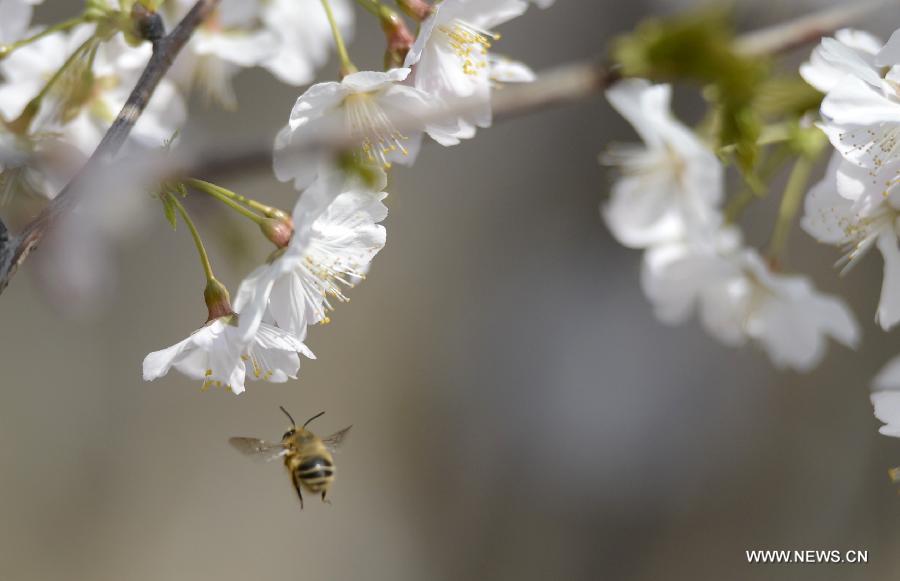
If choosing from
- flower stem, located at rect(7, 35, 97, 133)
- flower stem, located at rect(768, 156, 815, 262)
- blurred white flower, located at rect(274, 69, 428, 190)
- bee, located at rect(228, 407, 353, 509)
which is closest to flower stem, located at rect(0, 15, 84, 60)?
flower stem, located at rect(7, 35, 97, 133)

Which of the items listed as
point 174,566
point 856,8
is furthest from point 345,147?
point 174,566

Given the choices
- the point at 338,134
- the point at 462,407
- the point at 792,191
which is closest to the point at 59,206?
the point at 338,134

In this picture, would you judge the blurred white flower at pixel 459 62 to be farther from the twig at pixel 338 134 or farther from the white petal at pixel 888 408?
the white petal at pixel 888 408

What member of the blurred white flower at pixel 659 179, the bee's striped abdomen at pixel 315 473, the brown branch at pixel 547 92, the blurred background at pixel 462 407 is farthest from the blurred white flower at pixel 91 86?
the blurred background at pixel 462 407

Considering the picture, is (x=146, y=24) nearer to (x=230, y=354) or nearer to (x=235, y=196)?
(x=235, y=196)

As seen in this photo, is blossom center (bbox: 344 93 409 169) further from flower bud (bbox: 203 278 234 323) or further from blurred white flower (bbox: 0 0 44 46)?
blurred white flower (bbox: 0 0 44 46)

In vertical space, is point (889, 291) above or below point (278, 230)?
below
